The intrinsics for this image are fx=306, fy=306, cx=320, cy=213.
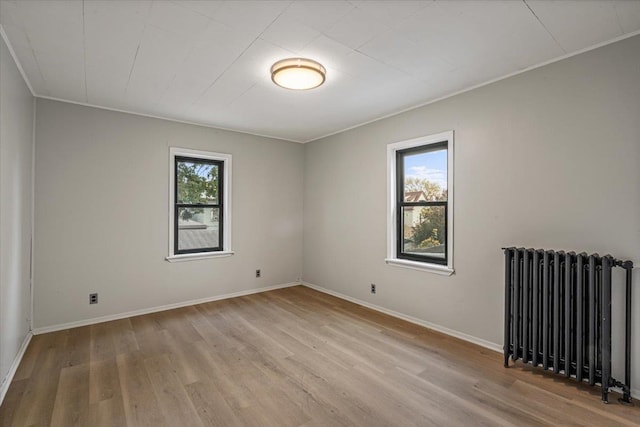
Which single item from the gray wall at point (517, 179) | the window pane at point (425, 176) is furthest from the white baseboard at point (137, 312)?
the window pane at point (425, 176)

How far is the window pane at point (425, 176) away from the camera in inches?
138

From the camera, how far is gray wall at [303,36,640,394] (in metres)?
2.22

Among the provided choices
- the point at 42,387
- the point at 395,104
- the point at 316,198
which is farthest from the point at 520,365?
the point at 42,387

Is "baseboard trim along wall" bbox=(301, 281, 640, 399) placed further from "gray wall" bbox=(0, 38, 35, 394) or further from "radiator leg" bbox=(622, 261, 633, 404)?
"gray wall" bbox=(0, 38, 35, 394)

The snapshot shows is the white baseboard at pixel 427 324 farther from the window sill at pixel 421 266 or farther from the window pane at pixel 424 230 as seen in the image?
the window pane at pixel 424 230

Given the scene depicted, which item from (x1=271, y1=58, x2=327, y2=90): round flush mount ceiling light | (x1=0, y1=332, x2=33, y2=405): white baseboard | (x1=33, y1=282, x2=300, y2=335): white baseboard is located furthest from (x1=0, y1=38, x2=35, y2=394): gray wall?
(x1=271, y1=58, x2=327, y2=90): round flush mount ceiling light

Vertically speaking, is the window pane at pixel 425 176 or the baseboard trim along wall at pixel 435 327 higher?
the window pane at pixel 425 176

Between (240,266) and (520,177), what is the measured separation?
3838 millimetres

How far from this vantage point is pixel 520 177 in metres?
2.75

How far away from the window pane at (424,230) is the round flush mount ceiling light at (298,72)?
1982 mm

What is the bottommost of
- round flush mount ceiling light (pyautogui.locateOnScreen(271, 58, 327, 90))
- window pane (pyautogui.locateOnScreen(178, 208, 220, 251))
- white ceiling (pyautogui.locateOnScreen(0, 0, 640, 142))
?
window pane (pyautogui.locateOnScreen(178, 208, 220, 251))

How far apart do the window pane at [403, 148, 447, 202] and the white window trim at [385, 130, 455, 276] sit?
153mm

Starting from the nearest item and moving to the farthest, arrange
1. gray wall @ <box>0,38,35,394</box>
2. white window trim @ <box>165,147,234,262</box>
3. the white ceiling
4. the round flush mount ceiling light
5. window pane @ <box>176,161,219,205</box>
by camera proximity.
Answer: the white ceiling < gray wall @ <box>0,38,35,394</box> < the round flush mount ceiling light < white window trim @ <box>165,147,234,262</box> < window pane @ <box>176,161,219,205</box>

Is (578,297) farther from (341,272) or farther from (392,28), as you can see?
(341,272)
